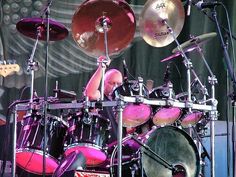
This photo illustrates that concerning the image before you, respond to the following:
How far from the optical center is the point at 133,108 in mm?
4191

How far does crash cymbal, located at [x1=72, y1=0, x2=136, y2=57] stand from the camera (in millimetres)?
A: 4039

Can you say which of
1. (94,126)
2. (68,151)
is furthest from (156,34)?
(68,151)

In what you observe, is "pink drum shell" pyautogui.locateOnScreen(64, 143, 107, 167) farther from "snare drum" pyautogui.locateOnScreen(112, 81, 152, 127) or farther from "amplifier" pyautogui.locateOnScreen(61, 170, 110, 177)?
"amplifier" pyautogui.locateOnScreen(61, 170, 110, 177)

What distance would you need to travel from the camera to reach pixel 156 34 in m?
4.51

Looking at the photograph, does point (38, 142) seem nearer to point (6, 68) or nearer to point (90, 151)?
point (90, 151)

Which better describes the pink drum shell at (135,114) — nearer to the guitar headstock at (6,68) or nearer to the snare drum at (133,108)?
the snare drum at (133,108)

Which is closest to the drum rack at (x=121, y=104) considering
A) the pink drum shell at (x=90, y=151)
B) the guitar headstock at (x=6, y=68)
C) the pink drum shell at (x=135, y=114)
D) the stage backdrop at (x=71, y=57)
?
the pink drum shell at (x=135, y=114)

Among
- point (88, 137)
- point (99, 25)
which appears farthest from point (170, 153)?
point (99, 25)

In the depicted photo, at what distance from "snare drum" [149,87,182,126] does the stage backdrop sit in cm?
73

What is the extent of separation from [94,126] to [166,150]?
2.08 feet

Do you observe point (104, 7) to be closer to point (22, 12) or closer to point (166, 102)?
point (166, 102)

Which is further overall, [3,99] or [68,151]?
[3,99]

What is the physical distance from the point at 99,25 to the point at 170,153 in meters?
1.22

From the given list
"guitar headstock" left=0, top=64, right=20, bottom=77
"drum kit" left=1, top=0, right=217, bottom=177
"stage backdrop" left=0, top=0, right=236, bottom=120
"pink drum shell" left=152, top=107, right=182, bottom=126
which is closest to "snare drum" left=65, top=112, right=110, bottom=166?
"drum kit" left=1, top=0, right=217, bottom=177
